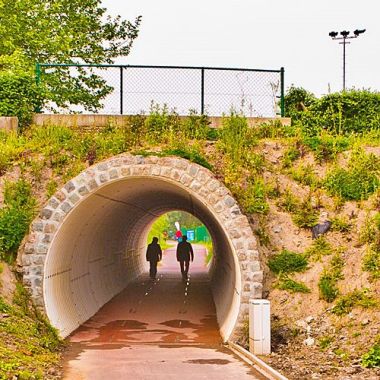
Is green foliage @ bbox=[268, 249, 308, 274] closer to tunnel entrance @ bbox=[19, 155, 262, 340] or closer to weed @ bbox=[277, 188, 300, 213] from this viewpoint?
tunnel entrance @ bbox=[19, 155, 262, 340]

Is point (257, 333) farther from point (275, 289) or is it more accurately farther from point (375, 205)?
point (375, 205)

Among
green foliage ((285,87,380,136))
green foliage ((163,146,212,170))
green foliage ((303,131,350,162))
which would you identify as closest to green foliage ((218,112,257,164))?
green foliage ((163,146,212,170))

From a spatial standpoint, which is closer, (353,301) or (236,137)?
(353,301)

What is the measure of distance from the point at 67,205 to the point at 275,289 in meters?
5.25

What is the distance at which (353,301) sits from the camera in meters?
15.1

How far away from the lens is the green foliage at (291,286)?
16.0m

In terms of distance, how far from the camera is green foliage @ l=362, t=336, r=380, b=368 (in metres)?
12.8

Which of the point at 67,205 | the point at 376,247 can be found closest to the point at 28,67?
the point at 67,205

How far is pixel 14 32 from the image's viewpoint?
99.0ft

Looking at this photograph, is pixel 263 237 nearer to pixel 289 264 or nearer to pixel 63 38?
pixel 289 264

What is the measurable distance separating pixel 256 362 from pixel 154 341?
3.92 metres

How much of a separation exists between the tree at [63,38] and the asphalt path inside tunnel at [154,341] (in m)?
9.21

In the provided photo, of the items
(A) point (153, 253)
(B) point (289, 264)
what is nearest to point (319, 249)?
(B) point (289, 264)

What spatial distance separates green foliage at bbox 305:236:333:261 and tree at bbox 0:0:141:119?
15457 mm
